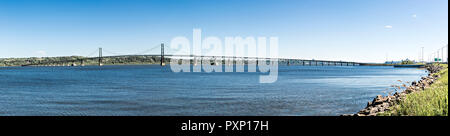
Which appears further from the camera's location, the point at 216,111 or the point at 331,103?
the point at 331,103

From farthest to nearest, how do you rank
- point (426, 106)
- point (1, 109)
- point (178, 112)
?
point (1, 109) → point (178, 112) → point (426, 106)

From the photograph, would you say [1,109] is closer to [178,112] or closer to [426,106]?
[178,112]
